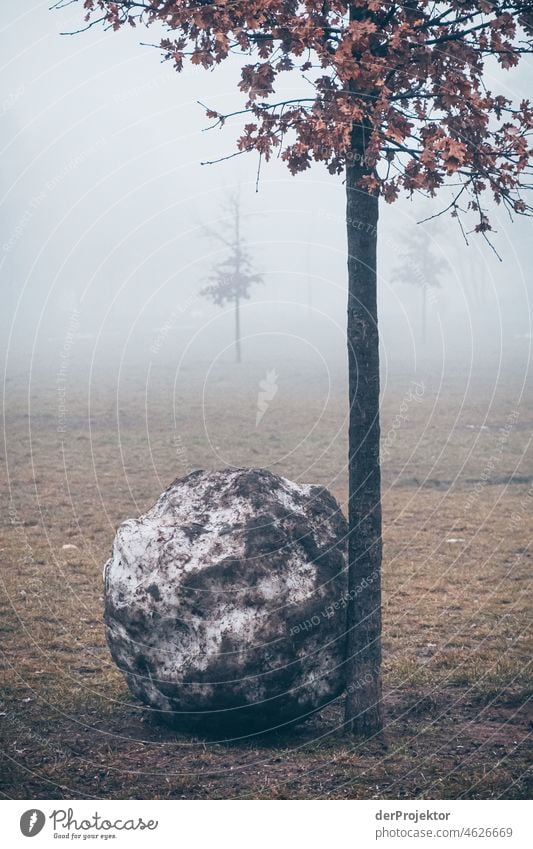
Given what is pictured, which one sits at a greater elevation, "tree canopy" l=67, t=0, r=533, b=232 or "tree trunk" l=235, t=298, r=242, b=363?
"tree trunk" l=235, t=298, r=242, b=363

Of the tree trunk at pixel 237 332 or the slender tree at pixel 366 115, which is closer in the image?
the slender tree at pixel 366 115

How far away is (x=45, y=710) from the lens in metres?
7.99

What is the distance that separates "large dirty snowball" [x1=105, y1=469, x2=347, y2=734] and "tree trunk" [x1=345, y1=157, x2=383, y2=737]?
0.62ft

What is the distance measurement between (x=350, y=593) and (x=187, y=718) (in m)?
1.94

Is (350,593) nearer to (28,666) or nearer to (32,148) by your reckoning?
(28,666)

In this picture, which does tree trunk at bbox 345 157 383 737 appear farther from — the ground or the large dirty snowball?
the ground

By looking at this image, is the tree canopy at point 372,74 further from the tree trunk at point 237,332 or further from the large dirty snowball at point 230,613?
the tree trunk at point 237,332

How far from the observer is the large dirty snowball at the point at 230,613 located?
704 centimetres

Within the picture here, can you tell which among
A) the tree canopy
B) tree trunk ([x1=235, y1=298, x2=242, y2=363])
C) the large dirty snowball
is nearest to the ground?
the large dirty snowball

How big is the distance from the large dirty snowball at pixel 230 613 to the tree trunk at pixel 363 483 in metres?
0.19

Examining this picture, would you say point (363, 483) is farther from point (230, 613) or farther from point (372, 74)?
point (372, 74)

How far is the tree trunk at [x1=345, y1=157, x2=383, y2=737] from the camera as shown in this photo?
7.46 meters

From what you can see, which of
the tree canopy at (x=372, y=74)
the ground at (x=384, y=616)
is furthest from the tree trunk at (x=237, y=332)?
the tree canopy at (x=372, y=74)

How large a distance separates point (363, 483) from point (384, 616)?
4.18 m
